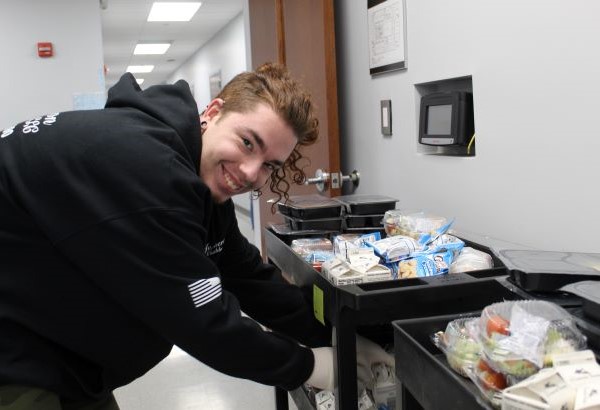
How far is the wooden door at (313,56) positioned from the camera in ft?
8.42

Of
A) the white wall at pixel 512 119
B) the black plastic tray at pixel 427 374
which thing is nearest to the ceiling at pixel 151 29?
the white wall at pixel 512 119

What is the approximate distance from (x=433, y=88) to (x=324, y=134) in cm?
63

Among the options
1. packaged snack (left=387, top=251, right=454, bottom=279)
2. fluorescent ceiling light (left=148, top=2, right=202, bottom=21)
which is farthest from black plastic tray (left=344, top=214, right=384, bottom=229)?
fluorescent ceiling light (left=148, top=2, right=202, bottom=21)

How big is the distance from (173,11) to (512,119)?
6535 mm

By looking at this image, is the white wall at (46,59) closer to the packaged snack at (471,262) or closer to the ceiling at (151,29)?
the ceiling at (151,29)

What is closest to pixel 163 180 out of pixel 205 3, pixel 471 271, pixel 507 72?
pixel 471 271

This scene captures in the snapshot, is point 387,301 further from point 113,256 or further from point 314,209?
point 314,209

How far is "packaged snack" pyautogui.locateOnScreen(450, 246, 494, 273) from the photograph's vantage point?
1.38 meters

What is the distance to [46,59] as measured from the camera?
15.9 feet

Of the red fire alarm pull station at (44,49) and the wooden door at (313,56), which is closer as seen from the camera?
the wooden door at (313,56)

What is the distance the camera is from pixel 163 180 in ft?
3.50

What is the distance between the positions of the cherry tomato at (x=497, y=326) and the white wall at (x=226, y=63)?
19.6 feet

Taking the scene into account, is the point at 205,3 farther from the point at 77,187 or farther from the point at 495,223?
the point at 77,187

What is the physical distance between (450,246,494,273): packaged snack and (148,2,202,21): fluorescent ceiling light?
6.32 metres
